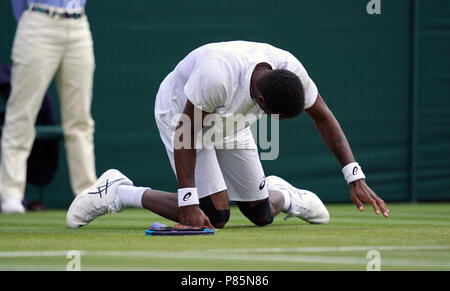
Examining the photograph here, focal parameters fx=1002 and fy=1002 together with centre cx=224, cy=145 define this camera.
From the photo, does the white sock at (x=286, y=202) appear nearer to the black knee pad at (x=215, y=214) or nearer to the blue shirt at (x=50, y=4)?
the black knee pad at (x=215, y=214)

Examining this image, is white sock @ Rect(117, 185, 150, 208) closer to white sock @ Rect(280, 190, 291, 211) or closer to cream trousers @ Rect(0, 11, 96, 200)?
white sock @ Rect(280, 190, 291, 211)

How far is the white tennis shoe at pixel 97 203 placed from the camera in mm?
6094

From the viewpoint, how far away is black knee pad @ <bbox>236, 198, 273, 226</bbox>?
6.42 meters

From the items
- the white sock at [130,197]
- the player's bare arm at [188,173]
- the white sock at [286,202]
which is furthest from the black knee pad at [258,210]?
the player's bare arm at [188,173]

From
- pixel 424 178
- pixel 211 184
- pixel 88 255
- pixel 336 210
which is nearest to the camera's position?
pixel 88 255

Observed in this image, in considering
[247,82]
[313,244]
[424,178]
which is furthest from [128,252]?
[424,178]

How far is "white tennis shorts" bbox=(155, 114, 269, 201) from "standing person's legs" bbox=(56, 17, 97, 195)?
2866 mm

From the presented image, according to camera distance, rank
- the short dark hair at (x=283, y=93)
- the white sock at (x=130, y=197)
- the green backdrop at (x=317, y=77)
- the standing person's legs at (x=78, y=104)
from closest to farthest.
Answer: the short dark hair at (x=283, y=93) → the white sock at (x=130, y=197) → the standing person's legs at (x=78, y=104) → the green backdrop at (x=317, y=77)

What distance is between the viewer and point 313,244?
16.3ft

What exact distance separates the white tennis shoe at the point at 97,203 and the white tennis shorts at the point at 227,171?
41 centimetres

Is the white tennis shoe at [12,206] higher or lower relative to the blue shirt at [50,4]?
lower

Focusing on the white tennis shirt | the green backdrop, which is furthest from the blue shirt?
the white tennis shirt
